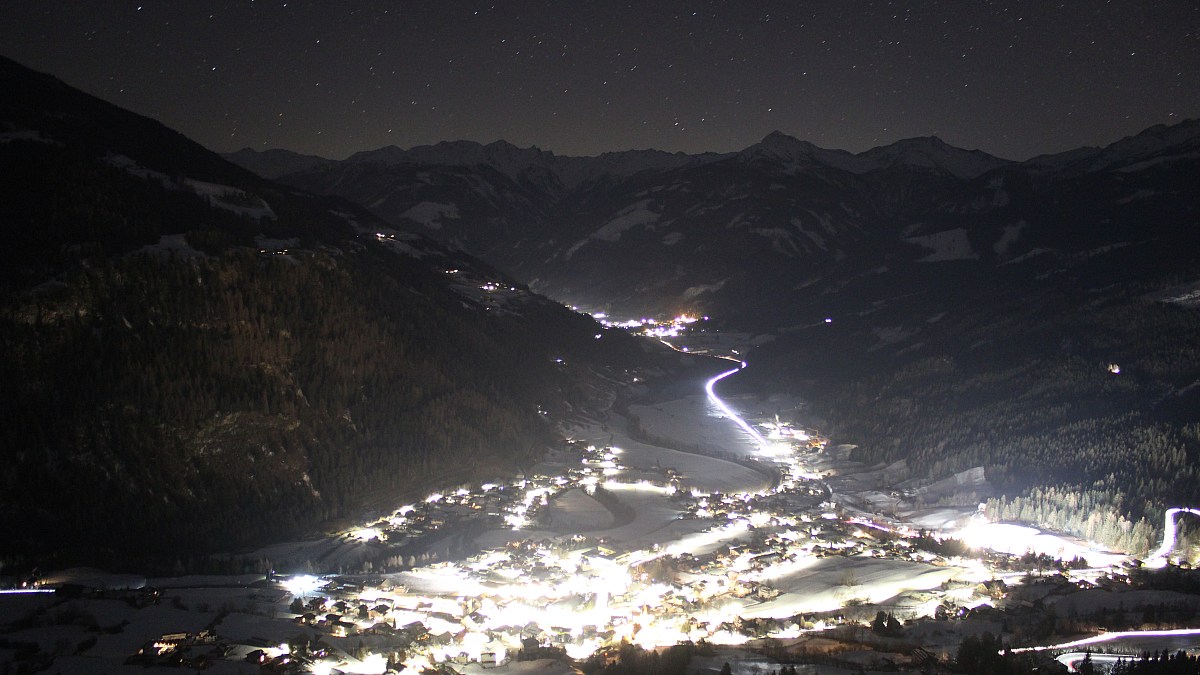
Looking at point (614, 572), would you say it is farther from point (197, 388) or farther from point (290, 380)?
point (197, 388)

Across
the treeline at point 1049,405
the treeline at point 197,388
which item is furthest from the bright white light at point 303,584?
the treeline at point 1049,405

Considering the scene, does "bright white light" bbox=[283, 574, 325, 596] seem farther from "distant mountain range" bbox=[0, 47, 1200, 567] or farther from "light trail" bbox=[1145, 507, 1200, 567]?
"light trail" bbox=[1145, 507, 1200, 567]

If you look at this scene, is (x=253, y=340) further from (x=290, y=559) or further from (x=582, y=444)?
(x=582, y=444)

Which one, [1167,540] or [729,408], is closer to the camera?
[1167,540]

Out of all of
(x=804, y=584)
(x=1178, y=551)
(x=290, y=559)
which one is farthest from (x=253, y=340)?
(x=1178, y=551)

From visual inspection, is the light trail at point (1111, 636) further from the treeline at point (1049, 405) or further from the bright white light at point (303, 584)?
the bright white light at point (303, 584)

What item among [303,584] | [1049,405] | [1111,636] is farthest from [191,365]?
[1049,405]
